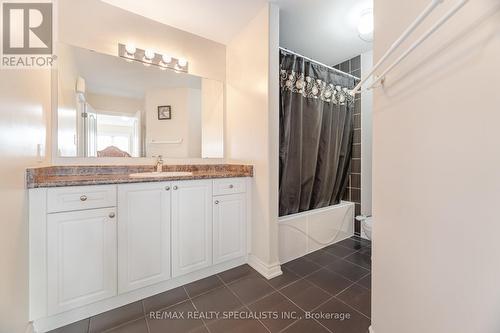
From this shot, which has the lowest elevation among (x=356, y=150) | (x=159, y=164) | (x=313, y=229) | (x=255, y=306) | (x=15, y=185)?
(x=255, y=306)

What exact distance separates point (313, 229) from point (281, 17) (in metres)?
2.21

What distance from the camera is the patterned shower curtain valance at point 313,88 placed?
205 centimetres

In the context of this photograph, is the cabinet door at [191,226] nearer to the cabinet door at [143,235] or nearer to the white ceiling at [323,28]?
the cabinet door at [143,235]

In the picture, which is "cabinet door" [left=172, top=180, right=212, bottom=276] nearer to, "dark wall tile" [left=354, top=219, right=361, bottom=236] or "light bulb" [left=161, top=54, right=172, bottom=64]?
"light bulb" [left=161, top=54, right=172, bottom=64]

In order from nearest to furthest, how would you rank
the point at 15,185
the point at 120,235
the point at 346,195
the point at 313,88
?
the point at 15,185, the point at 120,235, the point at 313,88, the point at 346,195

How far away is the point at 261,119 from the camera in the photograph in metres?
1.86

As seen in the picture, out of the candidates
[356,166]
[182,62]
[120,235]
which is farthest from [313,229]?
[182,62]

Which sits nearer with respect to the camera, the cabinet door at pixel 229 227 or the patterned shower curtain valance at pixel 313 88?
the cabinet door at pixel 229 227

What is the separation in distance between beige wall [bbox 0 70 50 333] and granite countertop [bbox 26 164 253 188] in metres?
0.10

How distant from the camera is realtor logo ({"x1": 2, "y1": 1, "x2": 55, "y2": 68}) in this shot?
104 cm

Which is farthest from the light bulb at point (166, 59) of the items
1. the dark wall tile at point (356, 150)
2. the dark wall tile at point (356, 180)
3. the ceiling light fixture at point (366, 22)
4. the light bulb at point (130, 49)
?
the dark wall tile at point (356, 180)

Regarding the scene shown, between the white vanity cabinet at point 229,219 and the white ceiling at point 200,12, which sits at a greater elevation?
the white ceiling at point 200,12

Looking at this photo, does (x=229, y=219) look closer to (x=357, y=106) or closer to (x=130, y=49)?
(x=130, y=49)

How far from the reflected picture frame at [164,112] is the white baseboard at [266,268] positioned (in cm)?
166
